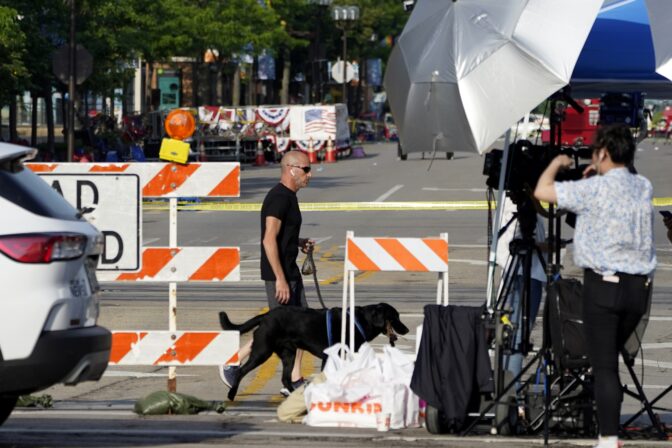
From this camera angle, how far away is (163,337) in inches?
399

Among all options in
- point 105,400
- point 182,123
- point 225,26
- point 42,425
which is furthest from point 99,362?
point 225,26

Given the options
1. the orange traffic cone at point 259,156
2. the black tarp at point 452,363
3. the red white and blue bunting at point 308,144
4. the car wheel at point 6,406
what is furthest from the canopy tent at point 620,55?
the red white and blue bunting at point 308,144

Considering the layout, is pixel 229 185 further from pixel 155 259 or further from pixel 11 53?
pixel 11 53

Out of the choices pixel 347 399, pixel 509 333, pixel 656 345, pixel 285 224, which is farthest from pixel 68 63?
pixel 509 333

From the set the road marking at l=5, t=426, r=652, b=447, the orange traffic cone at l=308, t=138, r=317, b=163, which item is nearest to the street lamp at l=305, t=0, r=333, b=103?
the orange traffic cone at l=308, t=138, r=317, b=163

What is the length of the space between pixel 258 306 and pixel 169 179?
21.8 feet

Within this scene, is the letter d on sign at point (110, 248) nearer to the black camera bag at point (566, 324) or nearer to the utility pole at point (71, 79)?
the black camera bag at point (566, 324)

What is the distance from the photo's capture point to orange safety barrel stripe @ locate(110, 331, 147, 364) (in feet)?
32.9

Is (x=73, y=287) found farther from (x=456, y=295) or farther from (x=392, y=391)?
(x=456, y=295)

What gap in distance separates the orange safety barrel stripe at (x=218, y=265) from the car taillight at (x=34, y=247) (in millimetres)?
2782

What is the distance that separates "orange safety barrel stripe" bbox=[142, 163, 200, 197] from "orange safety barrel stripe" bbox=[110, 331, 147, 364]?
101 centimetres

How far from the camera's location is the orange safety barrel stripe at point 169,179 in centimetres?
1046

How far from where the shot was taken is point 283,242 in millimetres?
10836

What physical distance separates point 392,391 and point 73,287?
2.40m
